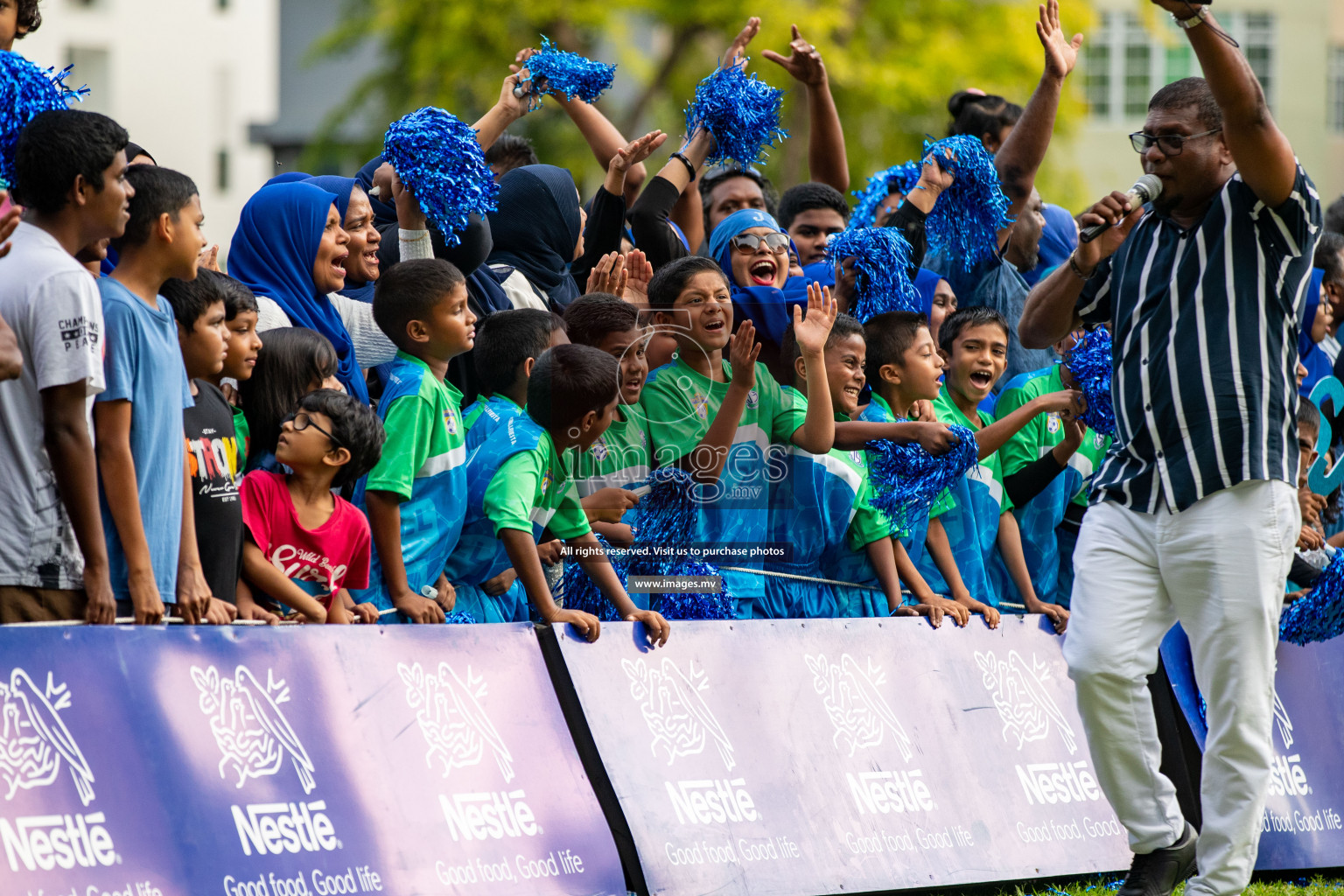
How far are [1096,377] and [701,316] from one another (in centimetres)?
167

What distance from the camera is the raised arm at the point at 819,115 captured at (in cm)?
720

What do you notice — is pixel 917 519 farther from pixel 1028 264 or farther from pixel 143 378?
pixel 143 378

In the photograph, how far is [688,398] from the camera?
18.4 ft

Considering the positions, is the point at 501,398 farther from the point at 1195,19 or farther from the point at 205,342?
the point at 1195,19

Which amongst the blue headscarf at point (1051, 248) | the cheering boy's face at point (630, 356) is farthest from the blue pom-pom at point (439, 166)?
the blue headscarf at point (1051, 248)

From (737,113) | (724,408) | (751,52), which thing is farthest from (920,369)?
(751,52)

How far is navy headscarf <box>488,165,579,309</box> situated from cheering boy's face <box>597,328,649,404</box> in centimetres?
113

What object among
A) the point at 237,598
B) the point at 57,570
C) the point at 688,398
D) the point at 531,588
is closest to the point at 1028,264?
the point at 688,398

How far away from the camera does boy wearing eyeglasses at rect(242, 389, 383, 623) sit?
470 centimetres

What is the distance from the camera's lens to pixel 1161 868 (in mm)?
4789

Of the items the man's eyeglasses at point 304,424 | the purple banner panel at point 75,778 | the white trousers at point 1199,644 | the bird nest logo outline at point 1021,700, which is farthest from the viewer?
the bird nest logo outline at point 1021,700

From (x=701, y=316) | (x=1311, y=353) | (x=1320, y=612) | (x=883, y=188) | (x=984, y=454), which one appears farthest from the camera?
(x=1311, y=353)

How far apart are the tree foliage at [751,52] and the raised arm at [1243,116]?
17155 mm

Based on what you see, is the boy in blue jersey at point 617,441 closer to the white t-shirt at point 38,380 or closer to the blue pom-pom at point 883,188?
the white t-shirt at point 38,380
